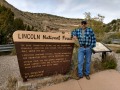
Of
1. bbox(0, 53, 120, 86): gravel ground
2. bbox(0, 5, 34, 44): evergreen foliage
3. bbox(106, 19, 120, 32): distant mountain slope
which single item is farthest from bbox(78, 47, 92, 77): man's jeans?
bbox(106, 19, 120, 32): distant mountain slope

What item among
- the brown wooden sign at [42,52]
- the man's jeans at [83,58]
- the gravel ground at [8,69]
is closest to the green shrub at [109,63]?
the gravel ground at [8,69]

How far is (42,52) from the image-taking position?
7.29m

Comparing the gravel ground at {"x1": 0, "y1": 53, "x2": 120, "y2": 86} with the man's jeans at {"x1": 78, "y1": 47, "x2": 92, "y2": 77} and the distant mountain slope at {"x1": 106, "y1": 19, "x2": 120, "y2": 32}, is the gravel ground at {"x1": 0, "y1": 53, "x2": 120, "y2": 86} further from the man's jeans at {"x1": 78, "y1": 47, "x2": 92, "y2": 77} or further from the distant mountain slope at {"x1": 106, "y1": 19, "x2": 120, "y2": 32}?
the distant mountain slope at {"x1": 106, "y1": 19, "x2": 120, "y2": 32}

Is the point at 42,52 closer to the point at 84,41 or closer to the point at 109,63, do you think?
the point at 84,41

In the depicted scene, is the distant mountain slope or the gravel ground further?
the distant mountain slope

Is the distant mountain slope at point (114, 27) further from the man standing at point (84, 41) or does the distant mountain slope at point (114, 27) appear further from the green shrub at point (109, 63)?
the man standing at point (84, 41)

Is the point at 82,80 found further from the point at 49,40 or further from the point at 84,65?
the point at 49,40

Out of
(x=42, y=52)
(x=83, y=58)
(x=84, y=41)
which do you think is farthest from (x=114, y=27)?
(x=42, y=52)

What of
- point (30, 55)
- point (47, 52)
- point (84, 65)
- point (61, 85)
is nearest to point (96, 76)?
point (84, 65)

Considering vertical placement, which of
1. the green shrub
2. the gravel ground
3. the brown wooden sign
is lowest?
the gravel ground

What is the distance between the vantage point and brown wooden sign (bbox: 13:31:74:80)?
692 cm

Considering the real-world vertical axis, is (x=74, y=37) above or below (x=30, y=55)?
above

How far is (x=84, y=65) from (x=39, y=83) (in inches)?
72.0

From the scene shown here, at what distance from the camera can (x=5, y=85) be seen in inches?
297
